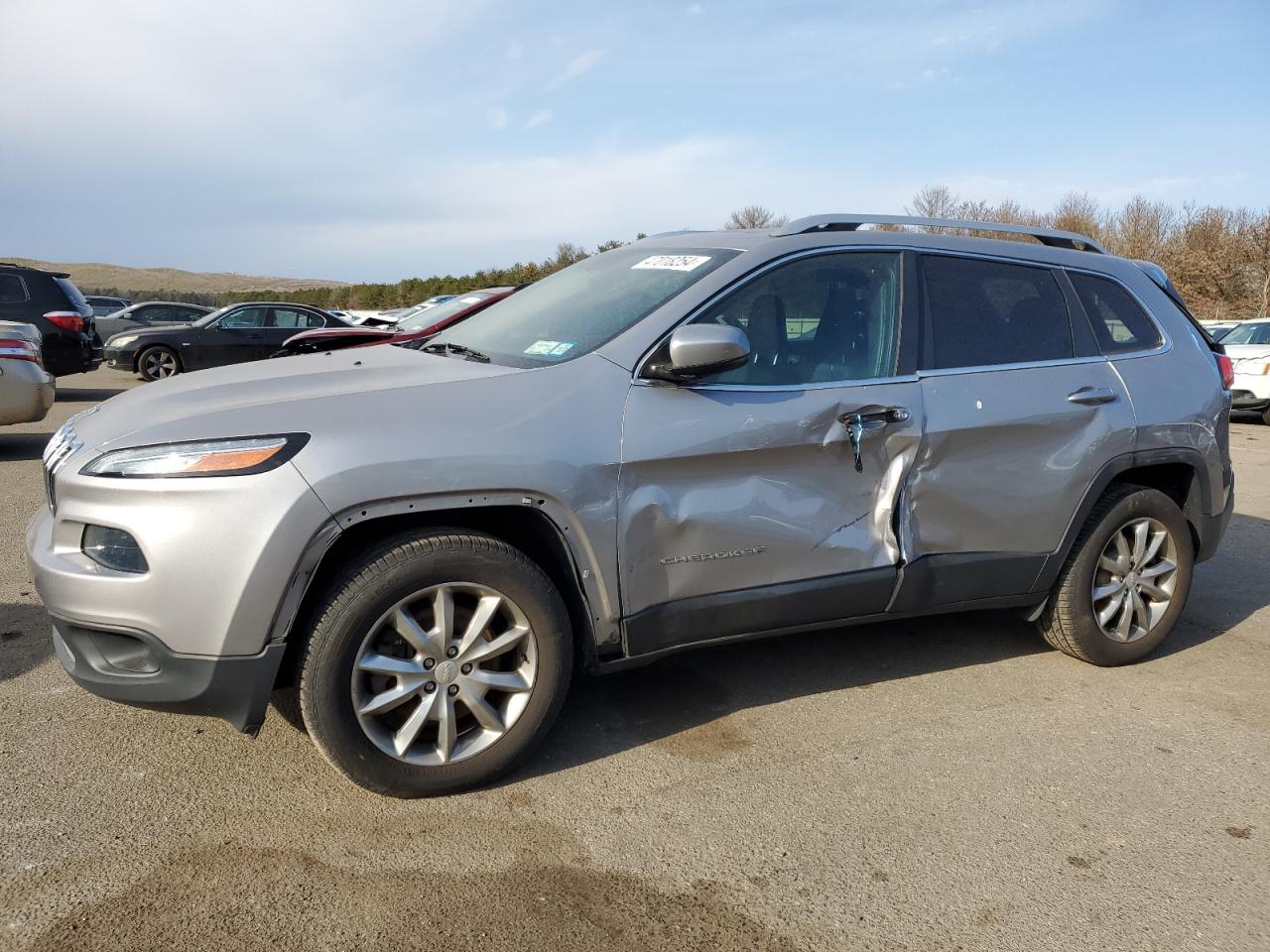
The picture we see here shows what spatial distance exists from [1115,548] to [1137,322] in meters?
1.00

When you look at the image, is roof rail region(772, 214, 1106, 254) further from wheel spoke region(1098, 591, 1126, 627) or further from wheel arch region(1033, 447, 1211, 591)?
wheel spoke region(1098, 591, 1126, 627)

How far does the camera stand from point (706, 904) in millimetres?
2549

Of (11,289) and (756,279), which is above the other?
(756,279)

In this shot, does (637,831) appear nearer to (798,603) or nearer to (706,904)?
(706,904)

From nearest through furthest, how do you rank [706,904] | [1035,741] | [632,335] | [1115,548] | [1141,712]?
[706,904], [632,335], [1035,741], [1141,712], [1115,548]

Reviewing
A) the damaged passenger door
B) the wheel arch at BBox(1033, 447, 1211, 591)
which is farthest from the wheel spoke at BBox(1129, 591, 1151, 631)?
the damaged passenger door

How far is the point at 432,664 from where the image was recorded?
2936 mm

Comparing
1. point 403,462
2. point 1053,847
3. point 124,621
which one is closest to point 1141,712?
point 1053,847

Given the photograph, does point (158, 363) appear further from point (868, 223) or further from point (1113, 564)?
point (1113, 564)

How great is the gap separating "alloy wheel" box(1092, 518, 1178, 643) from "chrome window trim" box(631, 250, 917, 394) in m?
1.38

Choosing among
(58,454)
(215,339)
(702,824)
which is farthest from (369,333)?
(215,339)

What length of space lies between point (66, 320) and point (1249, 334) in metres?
16.4

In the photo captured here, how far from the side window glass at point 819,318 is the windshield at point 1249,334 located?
13.3m

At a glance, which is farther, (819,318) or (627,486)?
(819,318)
